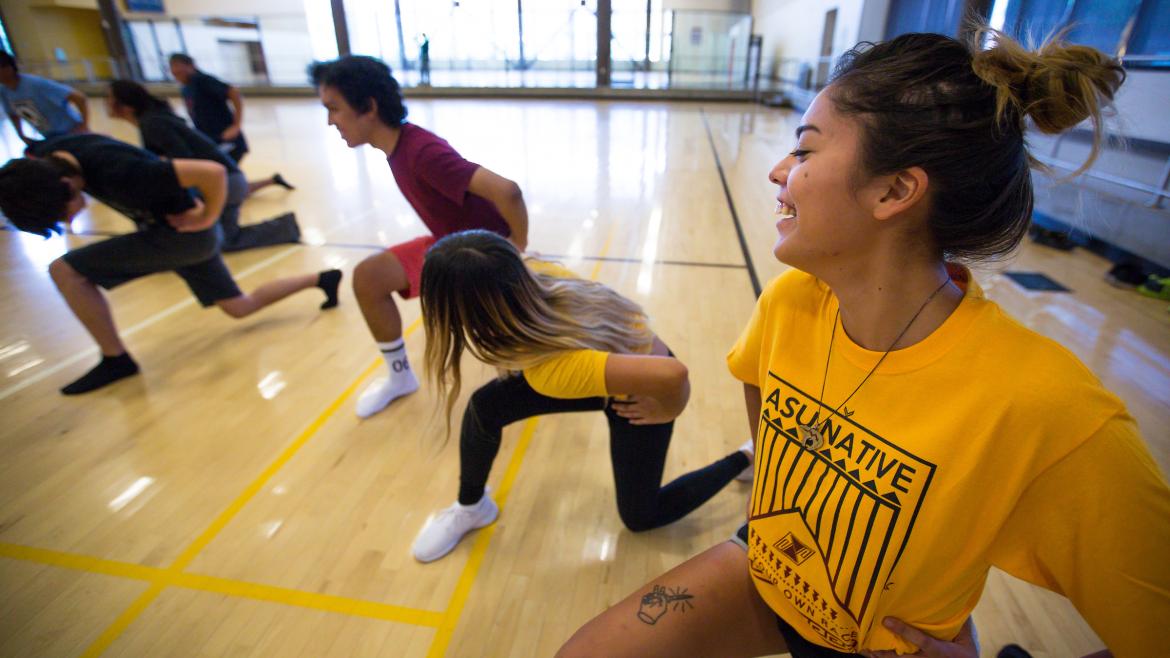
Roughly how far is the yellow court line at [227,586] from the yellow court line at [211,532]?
0.04 metres

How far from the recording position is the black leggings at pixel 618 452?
1552 millimetres

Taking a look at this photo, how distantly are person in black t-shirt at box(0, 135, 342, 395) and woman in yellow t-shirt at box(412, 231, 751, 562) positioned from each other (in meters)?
1.97

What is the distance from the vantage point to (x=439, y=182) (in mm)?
2170

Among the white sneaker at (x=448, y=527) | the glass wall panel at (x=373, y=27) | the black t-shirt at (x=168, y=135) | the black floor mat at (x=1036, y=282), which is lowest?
the white sneaker at (x=448, y=527)

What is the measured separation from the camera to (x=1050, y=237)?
15.0 ft

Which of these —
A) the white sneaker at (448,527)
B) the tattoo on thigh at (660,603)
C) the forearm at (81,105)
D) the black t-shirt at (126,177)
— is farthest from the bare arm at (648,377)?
the forearm at (81,105)

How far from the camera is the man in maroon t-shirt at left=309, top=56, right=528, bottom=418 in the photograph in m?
2.15

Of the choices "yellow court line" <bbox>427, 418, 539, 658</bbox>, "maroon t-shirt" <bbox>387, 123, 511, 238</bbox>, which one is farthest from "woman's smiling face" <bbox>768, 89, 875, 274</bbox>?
"maroon t-shirt" <bbox>387, 123, 511, 238</bbox>

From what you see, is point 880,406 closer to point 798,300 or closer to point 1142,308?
point 798,300

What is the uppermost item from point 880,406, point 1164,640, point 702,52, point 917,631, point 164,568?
point 702,52

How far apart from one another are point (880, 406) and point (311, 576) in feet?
5.46

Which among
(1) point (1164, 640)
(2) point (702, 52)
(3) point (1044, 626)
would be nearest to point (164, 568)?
(1) point (1164, 640)

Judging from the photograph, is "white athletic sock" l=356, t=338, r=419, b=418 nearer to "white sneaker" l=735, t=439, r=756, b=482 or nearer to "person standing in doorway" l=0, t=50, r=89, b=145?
"white sneaker" l=735, t=439, r=756, b=482

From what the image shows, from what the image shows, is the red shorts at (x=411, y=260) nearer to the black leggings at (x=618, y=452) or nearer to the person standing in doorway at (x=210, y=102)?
the black leggings at (x=618, y=452)
